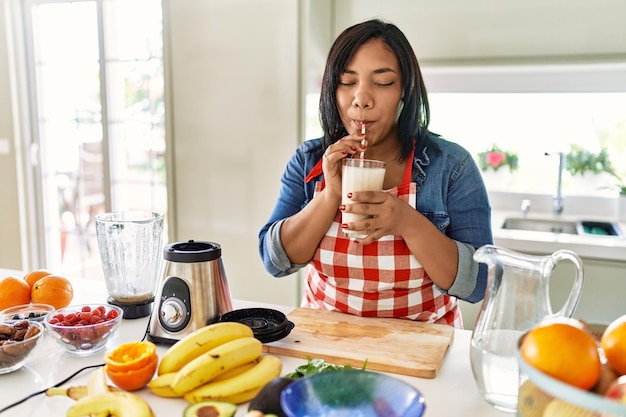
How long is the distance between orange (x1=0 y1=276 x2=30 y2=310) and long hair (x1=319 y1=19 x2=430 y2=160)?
84 cm

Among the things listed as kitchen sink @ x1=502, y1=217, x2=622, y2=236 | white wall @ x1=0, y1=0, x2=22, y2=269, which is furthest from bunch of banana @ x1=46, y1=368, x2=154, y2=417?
white wall @ x1=0, y1=0, x2=22, y2=269

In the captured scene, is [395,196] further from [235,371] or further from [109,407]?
[109,407]

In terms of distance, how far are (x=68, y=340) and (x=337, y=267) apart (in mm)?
628

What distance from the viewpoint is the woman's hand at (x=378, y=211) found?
3.82ft

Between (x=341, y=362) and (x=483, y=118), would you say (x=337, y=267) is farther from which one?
(x=483, y=118)

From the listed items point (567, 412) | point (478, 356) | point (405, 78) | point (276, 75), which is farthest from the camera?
point (276, 75)

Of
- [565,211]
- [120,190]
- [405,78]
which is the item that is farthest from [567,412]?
[120,190]

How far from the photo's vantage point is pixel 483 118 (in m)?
2.70

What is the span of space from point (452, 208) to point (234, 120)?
1.38m

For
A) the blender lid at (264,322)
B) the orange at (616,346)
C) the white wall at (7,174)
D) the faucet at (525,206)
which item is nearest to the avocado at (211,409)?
the blender lid at (264,322)

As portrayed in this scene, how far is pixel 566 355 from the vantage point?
64 cm

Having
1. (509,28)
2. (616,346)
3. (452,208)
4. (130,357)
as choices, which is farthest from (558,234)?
(130,357)

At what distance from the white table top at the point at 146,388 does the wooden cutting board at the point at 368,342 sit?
0.9 inches

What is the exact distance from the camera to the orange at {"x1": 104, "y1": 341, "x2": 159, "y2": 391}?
0.89 meters
